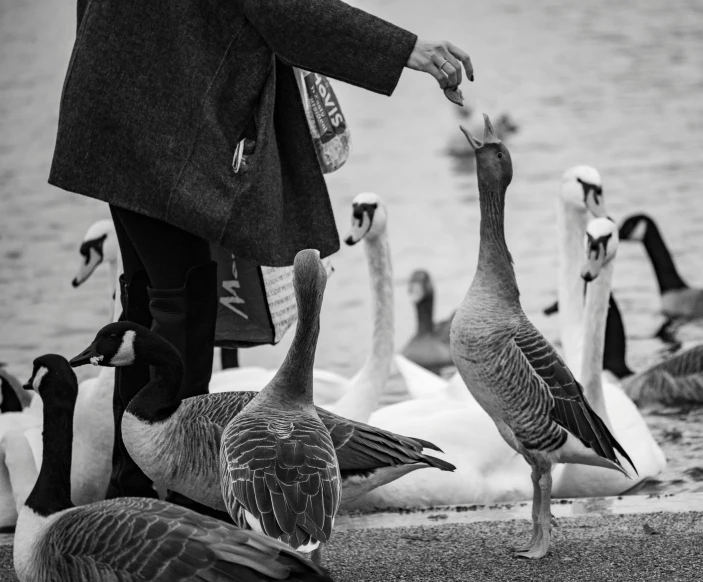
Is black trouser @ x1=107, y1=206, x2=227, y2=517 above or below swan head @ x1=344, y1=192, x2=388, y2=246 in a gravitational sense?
below

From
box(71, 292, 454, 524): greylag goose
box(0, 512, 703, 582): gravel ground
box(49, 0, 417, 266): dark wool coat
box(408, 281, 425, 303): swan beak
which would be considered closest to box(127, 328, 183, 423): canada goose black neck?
box(71, 292, 454, 524): greylag goose

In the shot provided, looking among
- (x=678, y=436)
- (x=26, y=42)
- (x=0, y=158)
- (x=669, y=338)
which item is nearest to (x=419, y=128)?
(x=0, y=158)

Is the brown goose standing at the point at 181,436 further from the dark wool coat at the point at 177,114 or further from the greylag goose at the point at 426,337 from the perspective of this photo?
the greylag goose at the point at 426,337

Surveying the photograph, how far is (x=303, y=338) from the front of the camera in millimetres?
3787

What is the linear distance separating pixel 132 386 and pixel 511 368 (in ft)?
4.23

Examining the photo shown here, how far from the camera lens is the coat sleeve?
3.69 meters

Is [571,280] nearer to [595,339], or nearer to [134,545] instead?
[595,339]

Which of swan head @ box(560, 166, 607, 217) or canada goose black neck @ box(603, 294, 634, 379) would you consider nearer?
swan head @ box(560, 166, 607, 217)

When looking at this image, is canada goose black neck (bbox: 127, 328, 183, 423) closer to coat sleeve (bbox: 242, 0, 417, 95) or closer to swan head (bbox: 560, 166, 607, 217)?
coat sleeve (bbox: 242, 0, 417, 95)

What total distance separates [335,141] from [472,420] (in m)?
1.88

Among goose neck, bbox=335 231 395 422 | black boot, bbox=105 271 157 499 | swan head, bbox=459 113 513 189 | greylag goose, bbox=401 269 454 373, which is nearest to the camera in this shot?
black boot, bbox=105 271 157 499

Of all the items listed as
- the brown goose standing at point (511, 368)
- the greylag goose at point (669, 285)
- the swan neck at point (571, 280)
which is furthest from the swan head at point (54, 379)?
the greylag goose at point (669, 285)

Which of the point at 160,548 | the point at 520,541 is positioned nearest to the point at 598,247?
the point at 520,541

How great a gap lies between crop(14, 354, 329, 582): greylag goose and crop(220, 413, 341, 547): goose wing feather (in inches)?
7.2
